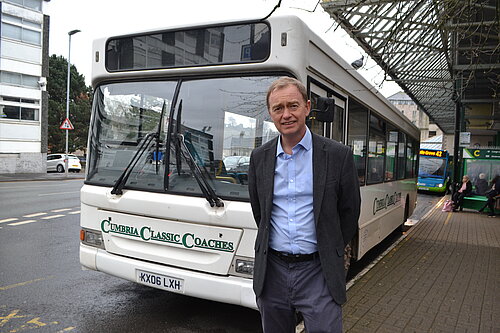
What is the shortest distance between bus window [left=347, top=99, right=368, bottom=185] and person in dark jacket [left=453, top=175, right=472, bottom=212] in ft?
45.1

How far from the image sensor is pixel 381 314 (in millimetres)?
4781

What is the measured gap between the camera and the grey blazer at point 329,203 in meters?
2.37

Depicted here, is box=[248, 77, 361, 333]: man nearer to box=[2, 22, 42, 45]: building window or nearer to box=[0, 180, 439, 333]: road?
box=[0, 180, 439, 333]: road

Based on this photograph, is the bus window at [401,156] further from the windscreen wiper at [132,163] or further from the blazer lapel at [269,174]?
the blazer lapel at [269,174]

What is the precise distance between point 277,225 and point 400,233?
9.73 metres

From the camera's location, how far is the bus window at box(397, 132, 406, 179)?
9402 millimetres

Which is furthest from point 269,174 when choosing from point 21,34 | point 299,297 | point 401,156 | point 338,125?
point 21,34

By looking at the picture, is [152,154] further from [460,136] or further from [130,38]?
[460,136]

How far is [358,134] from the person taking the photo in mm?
5887

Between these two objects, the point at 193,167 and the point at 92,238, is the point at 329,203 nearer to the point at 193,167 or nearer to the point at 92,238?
the point at 193,167

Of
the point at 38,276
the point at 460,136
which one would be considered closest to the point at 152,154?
the point at 38,276

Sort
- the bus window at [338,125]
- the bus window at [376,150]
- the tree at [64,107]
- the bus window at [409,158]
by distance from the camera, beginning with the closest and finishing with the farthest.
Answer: the bus window at [338,125] < the bus window at [376,150] < the bus window at [409,158] < the tree at [64,107]

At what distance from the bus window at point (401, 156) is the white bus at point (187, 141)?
16.6 ft

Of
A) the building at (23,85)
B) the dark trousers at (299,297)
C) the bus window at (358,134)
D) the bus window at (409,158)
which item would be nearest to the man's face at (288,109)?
the dark trousers at (299,297)
